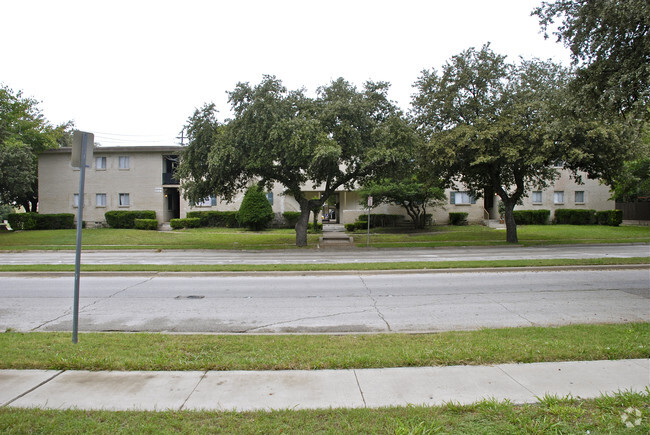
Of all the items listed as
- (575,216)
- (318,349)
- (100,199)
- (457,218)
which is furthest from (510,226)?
(100,199)

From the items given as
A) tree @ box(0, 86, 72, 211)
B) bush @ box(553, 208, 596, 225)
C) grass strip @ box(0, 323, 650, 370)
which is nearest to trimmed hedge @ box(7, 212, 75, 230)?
tree @ box(0, 86, 72, 211)

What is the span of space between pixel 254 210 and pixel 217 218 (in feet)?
16.5

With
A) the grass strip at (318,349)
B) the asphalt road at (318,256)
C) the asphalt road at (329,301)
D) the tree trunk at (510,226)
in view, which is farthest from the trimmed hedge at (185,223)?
the grass strip at (318,349)

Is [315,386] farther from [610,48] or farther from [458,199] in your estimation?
[458,199]

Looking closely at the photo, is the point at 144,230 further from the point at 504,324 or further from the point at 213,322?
the point at 504,324

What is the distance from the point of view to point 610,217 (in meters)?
35.8

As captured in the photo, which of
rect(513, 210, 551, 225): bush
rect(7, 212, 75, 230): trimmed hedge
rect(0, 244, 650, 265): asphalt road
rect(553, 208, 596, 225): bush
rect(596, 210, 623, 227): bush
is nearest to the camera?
rect(0, 244, 650, 265): asphalt road

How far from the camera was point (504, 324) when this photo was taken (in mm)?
6922

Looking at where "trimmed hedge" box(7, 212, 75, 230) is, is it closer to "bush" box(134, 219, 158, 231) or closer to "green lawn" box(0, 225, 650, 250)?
"green lawn" box(0, 225, 650, 250)

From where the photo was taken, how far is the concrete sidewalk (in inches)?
151

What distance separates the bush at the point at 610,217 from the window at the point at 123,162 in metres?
43.9

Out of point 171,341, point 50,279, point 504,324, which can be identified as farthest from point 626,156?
point 50,279

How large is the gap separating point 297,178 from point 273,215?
12316 millimetres

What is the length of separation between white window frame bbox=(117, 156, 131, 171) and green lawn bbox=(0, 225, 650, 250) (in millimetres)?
7602
